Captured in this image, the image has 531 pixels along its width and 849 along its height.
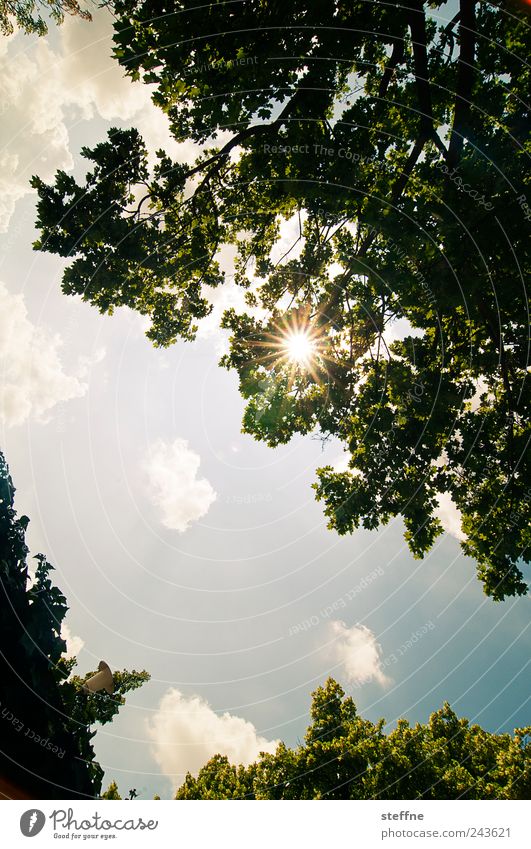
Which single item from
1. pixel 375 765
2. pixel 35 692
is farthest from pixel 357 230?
pixel 375 765

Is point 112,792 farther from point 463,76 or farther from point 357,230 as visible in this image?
point 463,76

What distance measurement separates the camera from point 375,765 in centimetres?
2002

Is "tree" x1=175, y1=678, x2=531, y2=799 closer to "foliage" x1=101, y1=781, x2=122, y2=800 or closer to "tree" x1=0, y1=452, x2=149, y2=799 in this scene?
"foliage" x1=101, y1=781, x2=122, y2=800

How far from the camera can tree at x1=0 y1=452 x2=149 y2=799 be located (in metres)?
7.20

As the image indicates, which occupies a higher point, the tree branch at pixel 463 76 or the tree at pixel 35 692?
the tree branch at pixel 463 76

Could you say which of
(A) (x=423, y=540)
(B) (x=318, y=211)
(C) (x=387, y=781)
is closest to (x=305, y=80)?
(B) (x=318, y=211)

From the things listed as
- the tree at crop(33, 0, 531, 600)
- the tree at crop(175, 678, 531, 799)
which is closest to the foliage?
the tree at crop(175, 678, 531, 799)

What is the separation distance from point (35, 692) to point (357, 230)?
15.0 meters

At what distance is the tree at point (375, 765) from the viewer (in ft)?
63.7

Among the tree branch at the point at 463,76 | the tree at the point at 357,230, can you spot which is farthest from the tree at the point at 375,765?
the tree branch at the point at 463,76

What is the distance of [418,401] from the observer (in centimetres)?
1083

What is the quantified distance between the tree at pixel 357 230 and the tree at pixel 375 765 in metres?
17.5

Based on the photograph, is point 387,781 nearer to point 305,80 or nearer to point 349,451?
point 349,451

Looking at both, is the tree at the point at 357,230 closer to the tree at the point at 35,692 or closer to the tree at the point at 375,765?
the tree at the point at 35,692
